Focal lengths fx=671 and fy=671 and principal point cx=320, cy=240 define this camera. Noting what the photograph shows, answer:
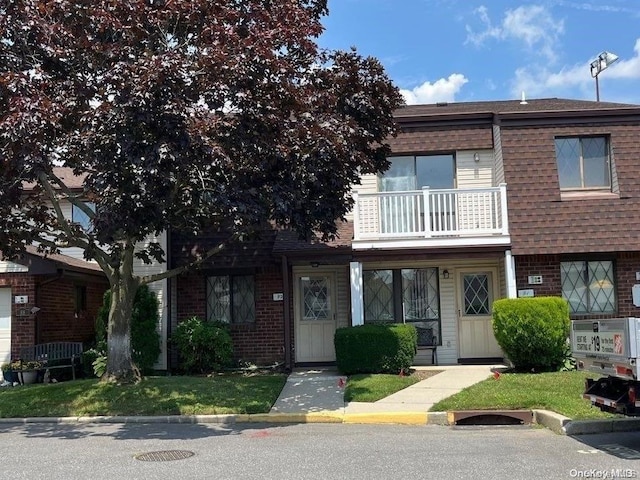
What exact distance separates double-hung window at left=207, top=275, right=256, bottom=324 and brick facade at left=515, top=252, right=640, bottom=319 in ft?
20.3

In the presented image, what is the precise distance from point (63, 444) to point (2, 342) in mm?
7684

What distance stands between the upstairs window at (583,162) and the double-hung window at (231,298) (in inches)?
300

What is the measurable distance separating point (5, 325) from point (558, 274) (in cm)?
1251

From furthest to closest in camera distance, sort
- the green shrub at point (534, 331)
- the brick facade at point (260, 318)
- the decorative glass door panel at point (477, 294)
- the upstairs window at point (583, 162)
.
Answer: the decorative glass door panel at point (477, 294)
the brick facade at point (260, 318)
the upstairs window at point (583, 162)
the green shrub at point (534, 331)

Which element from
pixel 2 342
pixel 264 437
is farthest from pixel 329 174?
pixel 2 342

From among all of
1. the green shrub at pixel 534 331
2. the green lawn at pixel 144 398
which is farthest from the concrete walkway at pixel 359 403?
the green shrub at pixel 534 331

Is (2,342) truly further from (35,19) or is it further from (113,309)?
(35,19)

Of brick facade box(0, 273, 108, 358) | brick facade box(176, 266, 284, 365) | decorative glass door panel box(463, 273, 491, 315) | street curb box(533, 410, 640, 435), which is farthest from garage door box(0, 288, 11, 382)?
street curb box(533, 410, 640, 435)

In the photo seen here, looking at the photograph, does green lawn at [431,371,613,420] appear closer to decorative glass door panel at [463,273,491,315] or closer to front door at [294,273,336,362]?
decorative glass door panel at [463,273,491,315]

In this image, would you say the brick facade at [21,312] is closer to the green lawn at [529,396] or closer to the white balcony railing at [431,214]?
the white balcony railing at [431,214]

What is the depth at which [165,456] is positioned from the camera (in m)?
7.68

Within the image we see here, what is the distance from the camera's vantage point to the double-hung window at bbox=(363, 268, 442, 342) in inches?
617

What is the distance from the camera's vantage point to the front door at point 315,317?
51.9 ft

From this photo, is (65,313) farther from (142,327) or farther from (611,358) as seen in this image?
(611,358)
